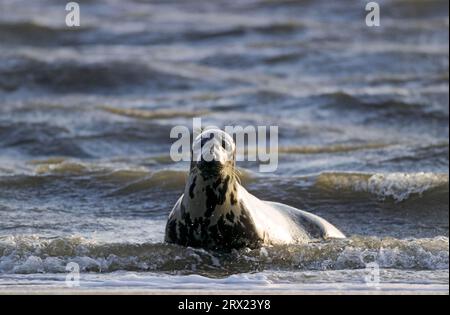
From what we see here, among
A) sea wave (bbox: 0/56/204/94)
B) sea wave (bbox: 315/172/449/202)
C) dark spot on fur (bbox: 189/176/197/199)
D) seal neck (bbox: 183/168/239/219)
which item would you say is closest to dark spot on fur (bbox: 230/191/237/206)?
seal neck (bbox: 183/168/239/219)

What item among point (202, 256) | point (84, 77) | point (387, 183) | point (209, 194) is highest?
point (84, 77)

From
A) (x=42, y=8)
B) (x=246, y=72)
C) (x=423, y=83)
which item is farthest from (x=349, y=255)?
(x=42, y=8)

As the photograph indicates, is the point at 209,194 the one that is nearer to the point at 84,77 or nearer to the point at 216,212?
the point at 216,212

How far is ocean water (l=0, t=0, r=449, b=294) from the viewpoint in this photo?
771 cm

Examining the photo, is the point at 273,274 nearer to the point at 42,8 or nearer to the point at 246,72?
the point at 246,72

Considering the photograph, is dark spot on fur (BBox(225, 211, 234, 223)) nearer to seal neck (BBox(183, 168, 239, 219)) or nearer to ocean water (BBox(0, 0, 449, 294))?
seal neck (BBox(183, 168, 239, 219))

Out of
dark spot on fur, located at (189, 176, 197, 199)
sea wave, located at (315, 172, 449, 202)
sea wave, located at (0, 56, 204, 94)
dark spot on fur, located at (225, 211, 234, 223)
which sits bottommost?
sea wave, located at (315, 172, 449, 202)

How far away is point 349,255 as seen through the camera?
806 cm

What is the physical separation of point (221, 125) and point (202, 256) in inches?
274

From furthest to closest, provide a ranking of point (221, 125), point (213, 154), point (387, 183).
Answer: point (221, 125) < point (387, 183) < point (213, 154)

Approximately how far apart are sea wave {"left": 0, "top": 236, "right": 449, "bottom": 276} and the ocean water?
2 cm

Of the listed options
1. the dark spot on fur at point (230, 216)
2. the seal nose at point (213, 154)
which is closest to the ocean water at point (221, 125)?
the dark spot on fur at point (230, 216)

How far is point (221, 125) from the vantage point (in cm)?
1448

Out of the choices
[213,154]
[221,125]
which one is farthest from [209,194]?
[221,125]
